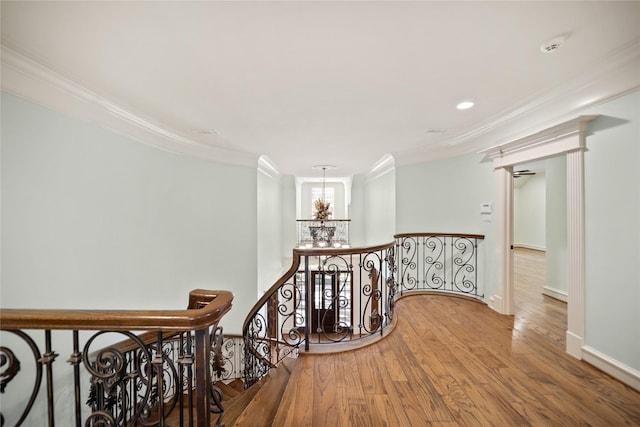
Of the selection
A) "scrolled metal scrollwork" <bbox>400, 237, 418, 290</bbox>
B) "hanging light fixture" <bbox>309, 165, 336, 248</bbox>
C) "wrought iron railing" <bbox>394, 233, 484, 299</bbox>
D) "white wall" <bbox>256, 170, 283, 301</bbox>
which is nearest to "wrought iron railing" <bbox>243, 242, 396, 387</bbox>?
"scrolled metal scrollwork" <bbox>400, 237, 418, 290</bbox>

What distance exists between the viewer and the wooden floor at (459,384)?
5.92 ft

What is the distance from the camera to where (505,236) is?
11.7ft

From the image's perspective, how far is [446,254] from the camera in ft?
15.4

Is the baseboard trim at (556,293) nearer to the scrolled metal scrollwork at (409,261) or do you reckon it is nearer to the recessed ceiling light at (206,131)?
the scrolled metal scrollwork at (409,261)

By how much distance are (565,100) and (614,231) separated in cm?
136

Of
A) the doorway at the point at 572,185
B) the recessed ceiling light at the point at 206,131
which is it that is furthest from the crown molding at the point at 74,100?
the doorway at the point at 572,185

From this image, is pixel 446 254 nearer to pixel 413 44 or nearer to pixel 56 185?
pixel 413 44

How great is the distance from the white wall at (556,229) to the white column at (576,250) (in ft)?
7.10

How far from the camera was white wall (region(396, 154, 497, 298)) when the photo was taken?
395 centimetres

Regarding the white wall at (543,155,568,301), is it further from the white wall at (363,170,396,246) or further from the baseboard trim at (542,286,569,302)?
the white wall at (363,170,396,246)

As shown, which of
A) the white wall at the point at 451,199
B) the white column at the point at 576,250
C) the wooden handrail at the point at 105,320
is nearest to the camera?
the wooden handrail at the point at 105,320

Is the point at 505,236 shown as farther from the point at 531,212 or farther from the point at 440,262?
the point at 531,212

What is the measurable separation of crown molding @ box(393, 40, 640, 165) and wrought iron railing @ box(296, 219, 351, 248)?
5.63 m

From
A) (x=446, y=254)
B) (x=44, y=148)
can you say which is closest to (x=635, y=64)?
(x=446, y=254)
